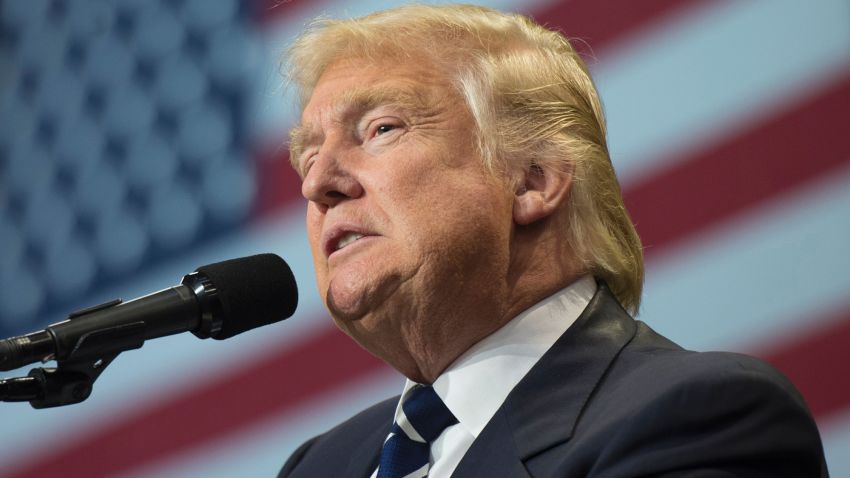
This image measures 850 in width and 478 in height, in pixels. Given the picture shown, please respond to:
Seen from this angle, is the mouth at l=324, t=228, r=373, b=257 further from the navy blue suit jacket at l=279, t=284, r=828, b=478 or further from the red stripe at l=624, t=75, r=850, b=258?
the red stripe at l=624, t=75, r=850, b=258

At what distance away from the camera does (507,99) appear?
5.33 ft

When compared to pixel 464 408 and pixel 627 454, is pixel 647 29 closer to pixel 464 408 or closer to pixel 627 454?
pixel 464 408

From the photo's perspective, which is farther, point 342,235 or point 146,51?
point 146,51

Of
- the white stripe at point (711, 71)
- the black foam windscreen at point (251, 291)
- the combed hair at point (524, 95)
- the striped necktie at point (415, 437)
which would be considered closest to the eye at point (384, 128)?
the combed hair at point (524, 95)

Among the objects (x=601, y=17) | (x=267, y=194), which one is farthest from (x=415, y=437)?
(x=267, y=194)

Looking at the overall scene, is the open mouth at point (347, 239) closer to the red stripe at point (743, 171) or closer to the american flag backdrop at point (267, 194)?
the american flag backdrop at point (267, 194)

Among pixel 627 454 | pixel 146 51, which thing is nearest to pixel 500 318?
pixel 627 454

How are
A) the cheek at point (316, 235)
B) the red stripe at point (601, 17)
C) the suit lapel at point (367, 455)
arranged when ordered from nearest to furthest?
1. the cheek at point (316, 235)
2. the suit lapel at point (367, 455)
3. the red stripe at point (601, 17)

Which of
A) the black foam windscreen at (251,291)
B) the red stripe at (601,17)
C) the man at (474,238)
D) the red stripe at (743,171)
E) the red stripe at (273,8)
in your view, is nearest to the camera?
the black foam windscreen at (251,291)

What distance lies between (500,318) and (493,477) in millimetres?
247

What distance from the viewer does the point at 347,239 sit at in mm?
1549

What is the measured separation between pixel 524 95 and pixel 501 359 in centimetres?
37

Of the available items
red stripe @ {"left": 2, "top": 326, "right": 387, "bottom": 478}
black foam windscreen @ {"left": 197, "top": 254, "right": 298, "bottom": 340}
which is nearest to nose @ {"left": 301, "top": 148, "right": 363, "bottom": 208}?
black foam windscreen @ {"left": 197, "top": 254, "right": 298, "bottom": 340}

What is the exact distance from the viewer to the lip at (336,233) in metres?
1.52
